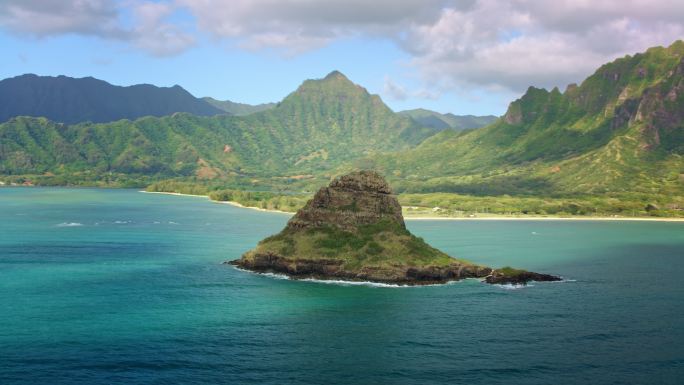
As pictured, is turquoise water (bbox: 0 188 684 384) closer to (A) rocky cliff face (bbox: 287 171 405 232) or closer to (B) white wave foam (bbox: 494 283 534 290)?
(B) white wave foam (bbox: 494 283 534 290)

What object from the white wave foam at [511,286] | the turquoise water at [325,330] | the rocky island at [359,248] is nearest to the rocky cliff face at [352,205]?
the rocky island at [359,248]

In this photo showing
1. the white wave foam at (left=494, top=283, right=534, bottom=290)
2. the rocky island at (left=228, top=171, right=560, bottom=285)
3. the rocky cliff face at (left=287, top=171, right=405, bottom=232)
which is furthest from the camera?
the rocky cliff face at (left=287, top=171, right=405, bottom=232)

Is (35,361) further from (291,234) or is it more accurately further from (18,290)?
(291,234)

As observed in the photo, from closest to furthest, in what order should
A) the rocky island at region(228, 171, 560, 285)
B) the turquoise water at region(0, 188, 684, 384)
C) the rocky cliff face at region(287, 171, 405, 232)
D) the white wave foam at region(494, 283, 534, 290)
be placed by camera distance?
the turquoise water at region(0, 188, 684, 384), the white wave foam at region(494, 283, 534, 290), the rocky island at region(228, 171, 560, 285), the rocky cliff face at region(287, 171, 405, 232)

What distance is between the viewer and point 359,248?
16275 centimetres

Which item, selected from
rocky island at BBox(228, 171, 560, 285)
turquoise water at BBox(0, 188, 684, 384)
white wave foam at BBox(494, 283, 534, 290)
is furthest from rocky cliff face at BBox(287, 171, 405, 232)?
white wave foam at BBox(494, 283, 534, 290)

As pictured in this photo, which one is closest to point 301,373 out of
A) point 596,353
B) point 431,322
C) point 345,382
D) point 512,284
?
point 345,382

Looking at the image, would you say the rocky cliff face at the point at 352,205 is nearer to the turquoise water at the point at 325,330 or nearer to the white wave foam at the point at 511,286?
the turquoise water at the point at 325,330

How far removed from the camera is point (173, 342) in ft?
337

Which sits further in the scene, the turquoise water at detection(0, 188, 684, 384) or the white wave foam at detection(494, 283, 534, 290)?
the white wave foam at detection(494, 283, 534, 290)

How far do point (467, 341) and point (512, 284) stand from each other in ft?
170

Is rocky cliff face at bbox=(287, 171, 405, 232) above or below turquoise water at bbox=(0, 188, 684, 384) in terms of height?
above

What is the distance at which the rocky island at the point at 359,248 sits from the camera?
157 metres

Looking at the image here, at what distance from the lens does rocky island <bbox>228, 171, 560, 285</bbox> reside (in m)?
157
